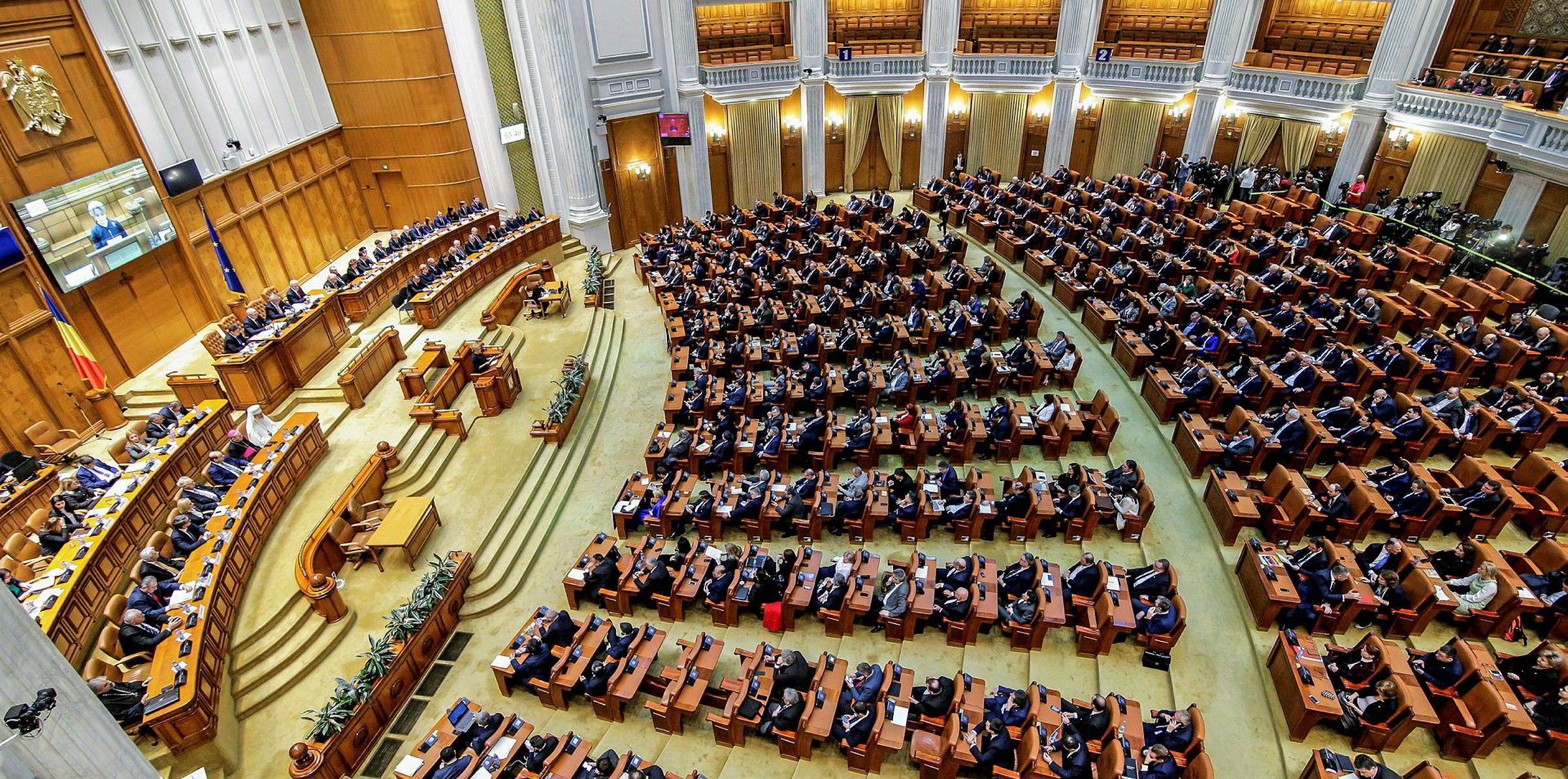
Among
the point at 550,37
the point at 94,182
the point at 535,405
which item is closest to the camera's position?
the point at 94,182

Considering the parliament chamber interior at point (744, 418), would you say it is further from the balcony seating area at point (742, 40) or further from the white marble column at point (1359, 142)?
the balcony seating area at point (742, 40)

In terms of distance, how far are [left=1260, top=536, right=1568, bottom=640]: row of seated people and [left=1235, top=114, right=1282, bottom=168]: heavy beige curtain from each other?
13477 millimetres

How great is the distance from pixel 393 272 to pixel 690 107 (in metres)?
9.09

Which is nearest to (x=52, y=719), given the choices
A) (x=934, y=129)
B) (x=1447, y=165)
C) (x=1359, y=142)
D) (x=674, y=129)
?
(x=674, y=129)

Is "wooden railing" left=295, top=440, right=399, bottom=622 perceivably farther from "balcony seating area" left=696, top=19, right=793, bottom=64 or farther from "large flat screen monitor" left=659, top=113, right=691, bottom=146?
"balcony seating area" left=696, top=19, right=793, bottom=64

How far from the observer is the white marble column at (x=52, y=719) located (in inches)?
153

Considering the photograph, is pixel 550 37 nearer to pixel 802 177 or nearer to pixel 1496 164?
pixel 802 177

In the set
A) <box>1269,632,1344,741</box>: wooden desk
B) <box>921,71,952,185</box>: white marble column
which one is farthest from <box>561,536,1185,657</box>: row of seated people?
<box>921,71,952,185</box>: white marble column

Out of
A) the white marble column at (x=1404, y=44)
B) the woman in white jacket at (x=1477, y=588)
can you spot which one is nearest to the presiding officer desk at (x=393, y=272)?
the woman in white jacket at (x=1477, y=588)

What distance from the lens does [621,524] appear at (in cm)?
990

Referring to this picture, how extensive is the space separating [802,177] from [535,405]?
13.6m

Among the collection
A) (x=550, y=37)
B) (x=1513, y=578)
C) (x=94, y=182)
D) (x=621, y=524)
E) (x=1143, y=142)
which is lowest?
(x=621, y=524)

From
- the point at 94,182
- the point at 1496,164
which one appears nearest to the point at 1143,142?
the point at 1496,164

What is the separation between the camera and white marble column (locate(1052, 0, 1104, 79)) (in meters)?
20.2
